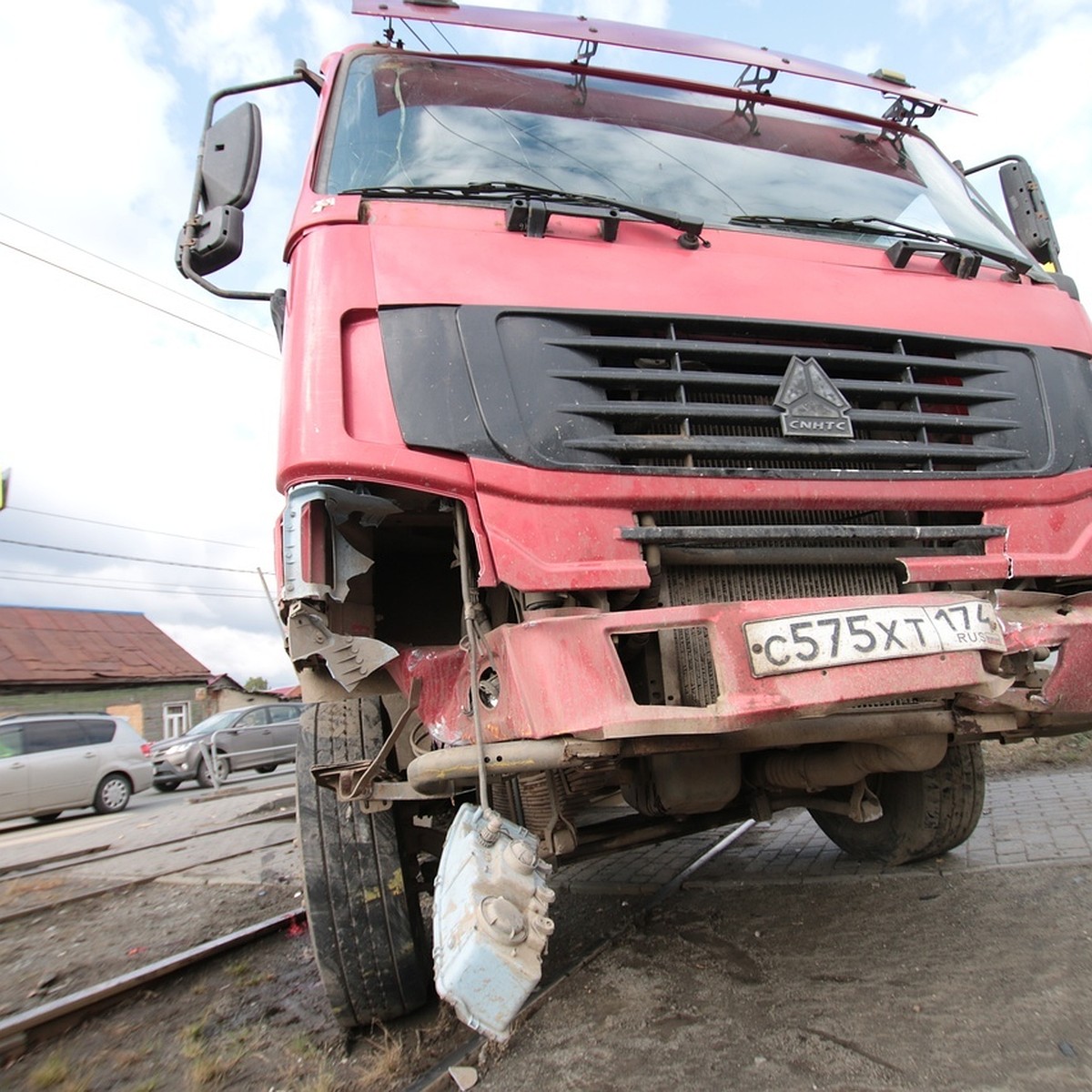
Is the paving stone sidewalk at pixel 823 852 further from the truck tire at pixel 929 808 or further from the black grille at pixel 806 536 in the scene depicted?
the black grille at pixel 806 536

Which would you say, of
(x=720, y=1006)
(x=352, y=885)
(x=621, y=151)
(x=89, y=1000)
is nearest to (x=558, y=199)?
(x=621, y=151)

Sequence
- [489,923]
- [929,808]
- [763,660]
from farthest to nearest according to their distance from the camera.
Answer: [929,808] → [763,660] → [489,923]

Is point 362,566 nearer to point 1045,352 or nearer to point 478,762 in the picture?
point 478,762

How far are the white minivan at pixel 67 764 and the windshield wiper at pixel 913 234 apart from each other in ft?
39.7

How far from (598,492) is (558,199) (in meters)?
1.14

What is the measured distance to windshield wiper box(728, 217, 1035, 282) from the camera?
117 inches

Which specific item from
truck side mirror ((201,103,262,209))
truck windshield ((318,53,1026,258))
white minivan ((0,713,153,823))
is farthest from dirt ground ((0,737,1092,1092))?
white minivan ((0,713,153,823))

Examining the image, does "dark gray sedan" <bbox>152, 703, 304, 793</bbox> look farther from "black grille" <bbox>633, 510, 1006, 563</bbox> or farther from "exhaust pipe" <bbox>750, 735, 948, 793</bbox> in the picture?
"black grille" <bbox>633, 510, 1006, 563</bbox>

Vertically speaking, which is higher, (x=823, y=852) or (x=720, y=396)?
(x=720, y=396)

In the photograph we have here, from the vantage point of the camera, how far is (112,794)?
40.4 feet

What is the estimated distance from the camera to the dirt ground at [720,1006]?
223 centimetres

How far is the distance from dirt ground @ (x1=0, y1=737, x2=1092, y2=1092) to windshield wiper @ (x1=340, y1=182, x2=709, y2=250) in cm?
247

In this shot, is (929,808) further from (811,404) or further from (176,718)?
(176,718)

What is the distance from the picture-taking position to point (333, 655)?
231cm
